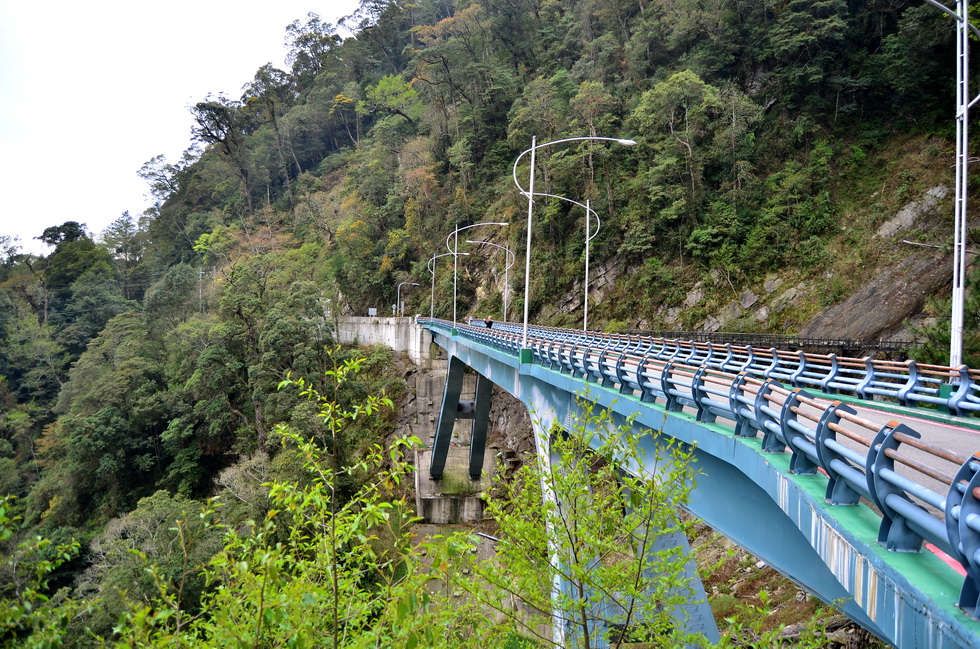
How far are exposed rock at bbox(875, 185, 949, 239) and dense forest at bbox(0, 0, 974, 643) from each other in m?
0.55

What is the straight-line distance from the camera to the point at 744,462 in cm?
684

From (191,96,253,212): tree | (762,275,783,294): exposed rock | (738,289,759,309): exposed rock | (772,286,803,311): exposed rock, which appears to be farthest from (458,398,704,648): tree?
(191,96,253,212): tree

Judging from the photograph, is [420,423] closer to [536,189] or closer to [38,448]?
[536,189]

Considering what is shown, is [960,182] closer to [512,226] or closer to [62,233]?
[512,226]

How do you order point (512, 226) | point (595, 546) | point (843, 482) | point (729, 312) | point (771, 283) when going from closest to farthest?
1. point (843, 482)
2. point (595, 546)
3. point (771, 283)
4. point (729, 312)
5. point (512, 226)

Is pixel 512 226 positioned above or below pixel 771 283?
above

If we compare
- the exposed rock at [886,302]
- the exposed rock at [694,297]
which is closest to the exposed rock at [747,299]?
the exposed rock at [694,297]

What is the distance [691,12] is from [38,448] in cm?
6437

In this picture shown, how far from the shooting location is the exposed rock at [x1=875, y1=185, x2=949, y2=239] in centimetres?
3127

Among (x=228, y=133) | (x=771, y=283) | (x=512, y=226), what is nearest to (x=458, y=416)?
(x=771, y=283)

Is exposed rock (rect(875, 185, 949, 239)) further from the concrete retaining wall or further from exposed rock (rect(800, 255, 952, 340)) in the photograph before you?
the concrete retaining wall

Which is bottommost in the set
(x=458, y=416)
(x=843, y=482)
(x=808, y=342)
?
(x=458, y=416)

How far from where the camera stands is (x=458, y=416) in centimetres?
3728

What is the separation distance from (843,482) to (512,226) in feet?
157
